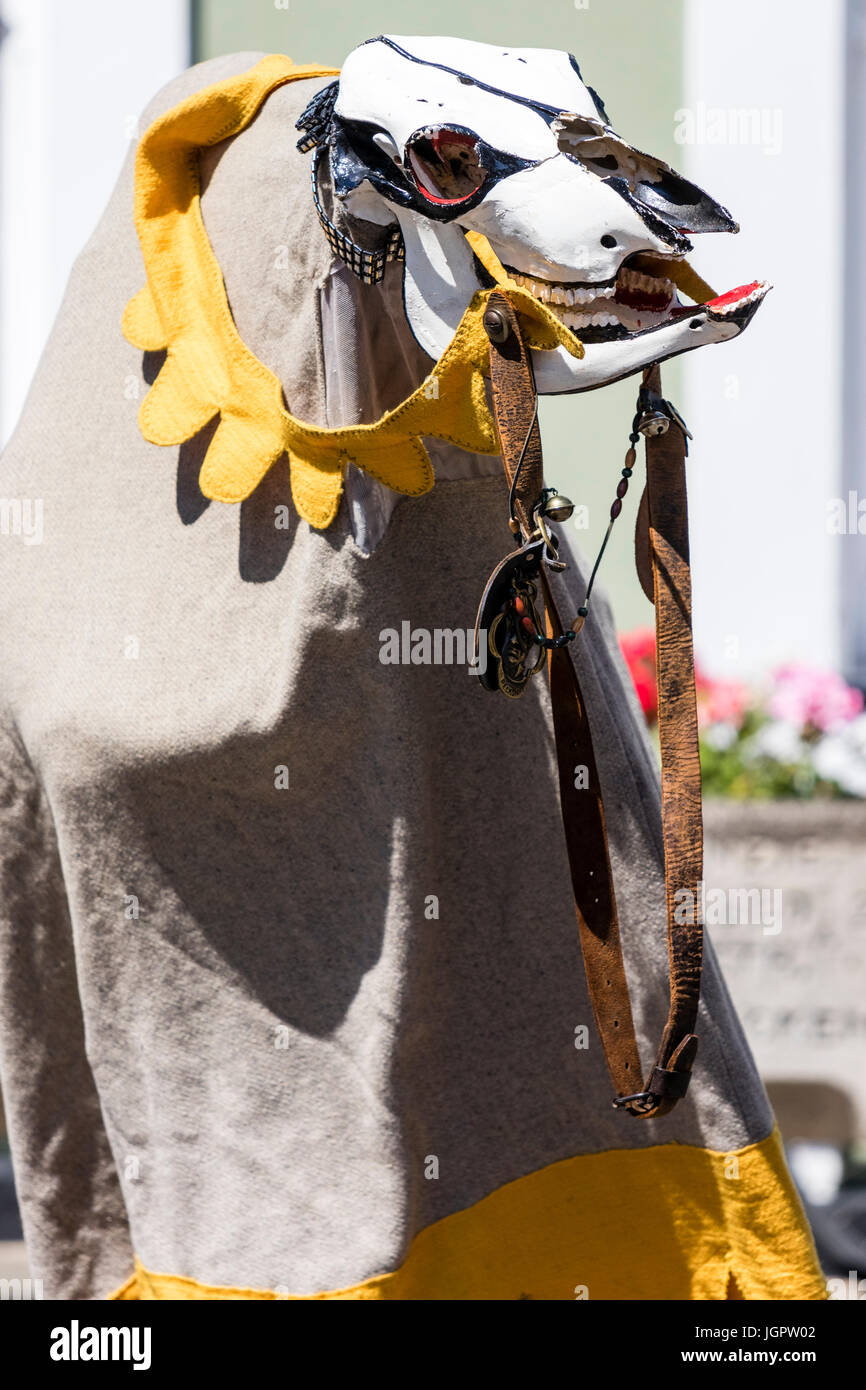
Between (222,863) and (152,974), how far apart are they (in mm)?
122

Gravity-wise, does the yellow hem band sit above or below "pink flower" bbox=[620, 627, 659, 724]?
below

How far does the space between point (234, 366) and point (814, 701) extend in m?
2.42

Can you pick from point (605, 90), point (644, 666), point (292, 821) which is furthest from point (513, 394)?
point (605, 90)

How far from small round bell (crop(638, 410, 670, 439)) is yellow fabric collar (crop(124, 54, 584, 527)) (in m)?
0.09

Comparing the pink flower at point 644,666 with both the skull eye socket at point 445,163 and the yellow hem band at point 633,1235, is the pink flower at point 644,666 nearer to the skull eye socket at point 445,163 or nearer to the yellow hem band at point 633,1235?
the yellow hem band at point 633,1235

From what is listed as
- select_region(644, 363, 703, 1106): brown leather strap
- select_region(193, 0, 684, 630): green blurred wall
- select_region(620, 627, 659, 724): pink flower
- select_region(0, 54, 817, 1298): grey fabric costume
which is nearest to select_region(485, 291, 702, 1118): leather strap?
select_region(644, 363, 703, 1106): brown leather strap

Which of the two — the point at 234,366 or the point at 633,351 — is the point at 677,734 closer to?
the point at 633,351

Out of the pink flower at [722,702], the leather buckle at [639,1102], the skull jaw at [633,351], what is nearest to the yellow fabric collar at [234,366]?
the skull jaw at [633,351]

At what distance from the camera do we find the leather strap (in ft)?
3.76

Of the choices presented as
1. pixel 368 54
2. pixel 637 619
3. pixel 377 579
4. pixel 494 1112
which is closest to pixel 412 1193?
pixel 494 1112

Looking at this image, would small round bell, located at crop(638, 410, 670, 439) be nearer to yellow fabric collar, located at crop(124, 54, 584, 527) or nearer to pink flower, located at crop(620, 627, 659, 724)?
yellow fabric collar, located at crop(124, 54, 584, 527)

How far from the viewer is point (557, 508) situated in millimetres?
1092
